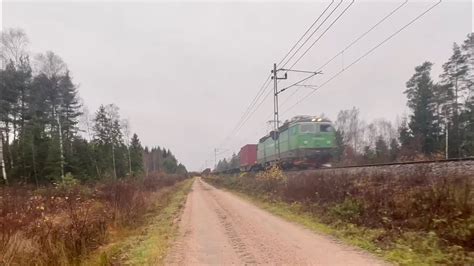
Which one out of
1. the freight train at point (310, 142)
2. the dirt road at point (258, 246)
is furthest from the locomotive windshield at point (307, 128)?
the dirt road at point (258, 246)

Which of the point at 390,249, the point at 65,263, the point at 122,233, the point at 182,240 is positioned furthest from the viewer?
the point at 122,233

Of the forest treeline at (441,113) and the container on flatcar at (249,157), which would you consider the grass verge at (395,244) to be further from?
the container on flatcar at (249,157)

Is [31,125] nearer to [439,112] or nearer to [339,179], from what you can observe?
[339,179]

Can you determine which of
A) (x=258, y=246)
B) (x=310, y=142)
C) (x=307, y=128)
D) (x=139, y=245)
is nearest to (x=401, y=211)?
(x=258, y=246)

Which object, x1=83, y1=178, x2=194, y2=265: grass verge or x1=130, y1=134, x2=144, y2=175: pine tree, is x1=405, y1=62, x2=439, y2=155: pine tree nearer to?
x1=83, y1=178, x2=194, y2=265: grass verge

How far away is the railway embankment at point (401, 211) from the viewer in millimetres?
8461

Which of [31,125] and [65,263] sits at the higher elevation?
[31,125]

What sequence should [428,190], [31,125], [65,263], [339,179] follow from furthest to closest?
[31,125] < [339,179] < [428,190] < [65,263]

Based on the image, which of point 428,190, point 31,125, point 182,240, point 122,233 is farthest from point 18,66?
point 428,190

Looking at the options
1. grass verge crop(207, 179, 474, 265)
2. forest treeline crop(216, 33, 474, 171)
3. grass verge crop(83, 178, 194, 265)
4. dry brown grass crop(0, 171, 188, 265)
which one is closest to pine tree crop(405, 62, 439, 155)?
forest treeline crop(216, 33, 474, 171)

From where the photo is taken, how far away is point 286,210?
59.3 feet

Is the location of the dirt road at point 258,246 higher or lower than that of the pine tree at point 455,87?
lower

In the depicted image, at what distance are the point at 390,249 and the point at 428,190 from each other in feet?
8.37

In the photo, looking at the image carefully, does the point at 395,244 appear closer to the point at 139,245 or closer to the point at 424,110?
the point at 139,245
